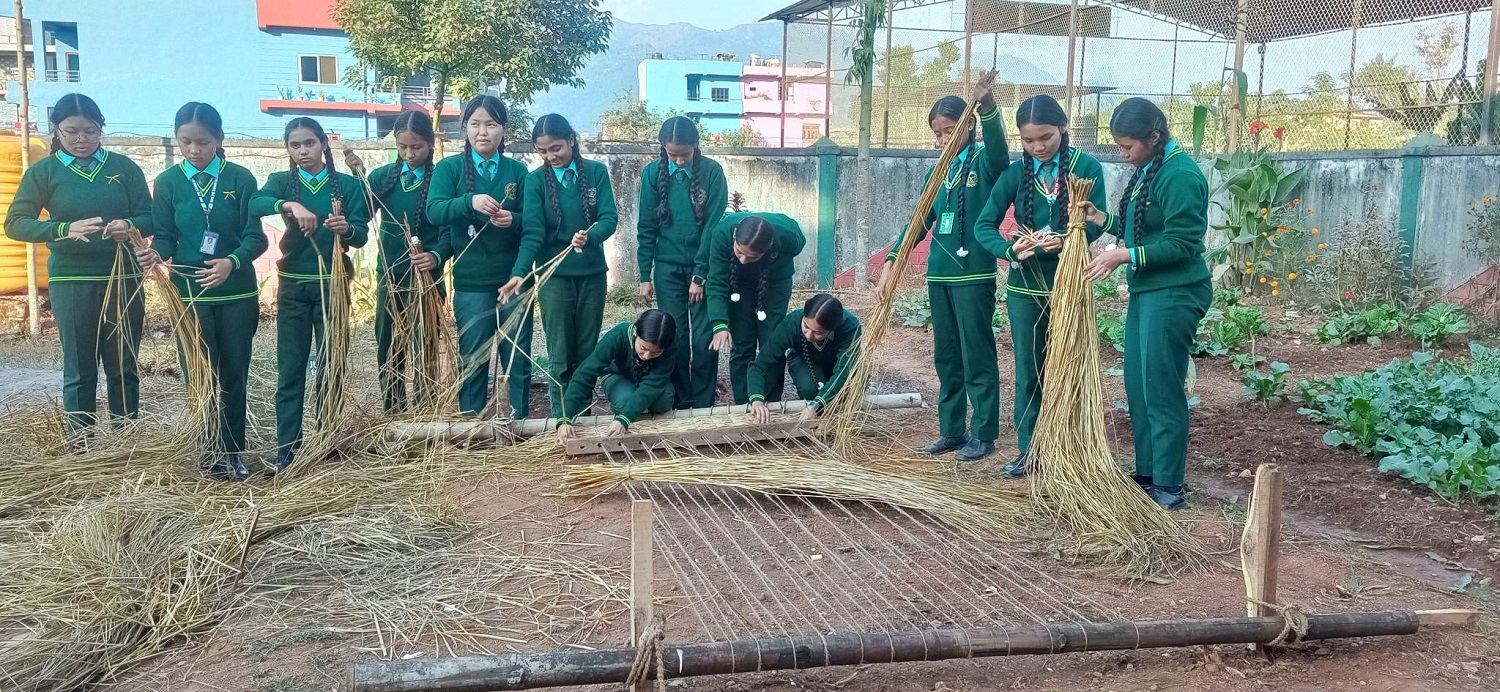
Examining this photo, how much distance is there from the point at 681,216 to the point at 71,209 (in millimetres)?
2462

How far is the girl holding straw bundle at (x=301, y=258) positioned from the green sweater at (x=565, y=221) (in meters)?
0.72

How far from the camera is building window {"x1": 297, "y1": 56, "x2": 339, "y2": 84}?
27.4 m

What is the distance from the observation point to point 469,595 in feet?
9.61

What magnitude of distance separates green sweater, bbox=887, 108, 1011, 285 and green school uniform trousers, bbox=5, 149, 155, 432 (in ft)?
10.2

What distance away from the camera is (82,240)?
403 centimetres

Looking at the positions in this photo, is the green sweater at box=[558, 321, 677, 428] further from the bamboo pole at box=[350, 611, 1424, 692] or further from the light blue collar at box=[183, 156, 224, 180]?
the bamboo pole at box=[350, 611, 1424, 692]

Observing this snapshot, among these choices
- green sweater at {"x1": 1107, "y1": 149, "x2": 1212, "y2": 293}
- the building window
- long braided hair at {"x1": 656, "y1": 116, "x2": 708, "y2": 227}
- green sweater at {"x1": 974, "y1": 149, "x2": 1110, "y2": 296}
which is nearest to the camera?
green sweater at {"x1": 1107, "y1": 149, "x2": 1212, "y2": 293}

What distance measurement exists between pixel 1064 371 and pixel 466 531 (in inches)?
79.0

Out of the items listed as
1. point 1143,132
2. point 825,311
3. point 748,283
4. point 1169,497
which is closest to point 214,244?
point 748,283

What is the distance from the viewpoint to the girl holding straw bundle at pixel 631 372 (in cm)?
440

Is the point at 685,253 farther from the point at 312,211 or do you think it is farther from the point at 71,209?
the point at 71,209

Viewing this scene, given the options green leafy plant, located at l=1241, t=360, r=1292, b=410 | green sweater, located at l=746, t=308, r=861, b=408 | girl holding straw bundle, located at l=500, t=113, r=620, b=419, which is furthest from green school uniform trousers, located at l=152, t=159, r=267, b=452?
green leafy plant, located at l=1241, t=360, r=1292, b=410

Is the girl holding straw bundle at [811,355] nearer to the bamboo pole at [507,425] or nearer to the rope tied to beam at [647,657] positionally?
the bamboo pole at [507,425]

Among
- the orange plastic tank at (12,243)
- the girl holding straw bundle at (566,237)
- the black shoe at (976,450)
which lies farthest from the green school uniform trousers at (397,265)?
the orange plastic tank at (12,243)
